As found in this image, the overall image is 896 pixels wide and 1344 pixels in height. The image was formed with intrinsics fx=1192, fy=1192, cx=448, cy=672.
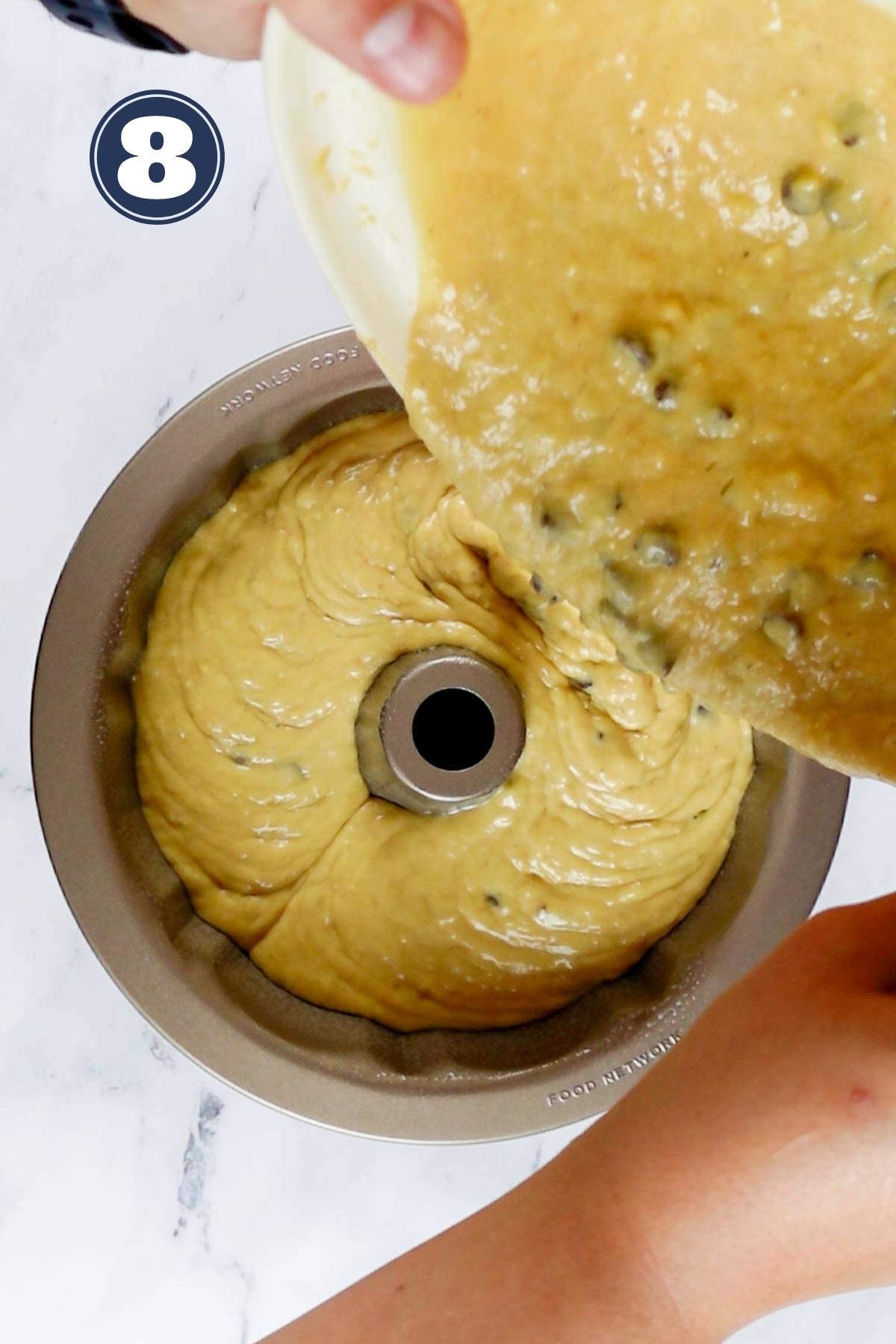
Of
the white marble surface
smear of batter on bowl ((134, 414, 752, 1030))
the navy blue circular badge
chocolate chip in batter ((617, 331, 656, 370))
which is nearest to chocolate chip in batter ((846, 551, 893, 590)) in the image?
chocolate chip in batter ((617, 331, 656, 370))

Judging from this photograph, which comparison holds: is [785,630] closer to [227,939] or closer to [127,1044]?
[227,939]

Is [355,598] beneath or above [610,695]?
above

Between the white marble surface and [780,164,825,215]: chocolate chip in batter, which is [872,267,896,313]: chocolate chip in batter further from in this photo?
the white marble surface

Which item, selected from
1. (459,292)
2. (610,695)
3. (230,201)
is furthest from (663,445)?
(230,201)

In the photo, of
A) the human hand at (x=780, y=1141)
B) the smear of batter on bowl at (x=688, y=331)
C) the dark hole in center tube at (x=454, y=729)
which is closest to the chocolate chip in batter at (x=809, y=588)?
the smear of batter on bowl at (x=688, y=331)

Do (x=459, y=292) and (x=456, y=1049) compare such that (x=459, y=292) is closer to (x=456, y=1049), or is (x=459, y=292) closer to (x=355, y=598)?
Result: (x=355, y=598)

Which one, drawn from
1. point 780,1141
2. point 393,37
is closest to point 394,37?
point 393,37
